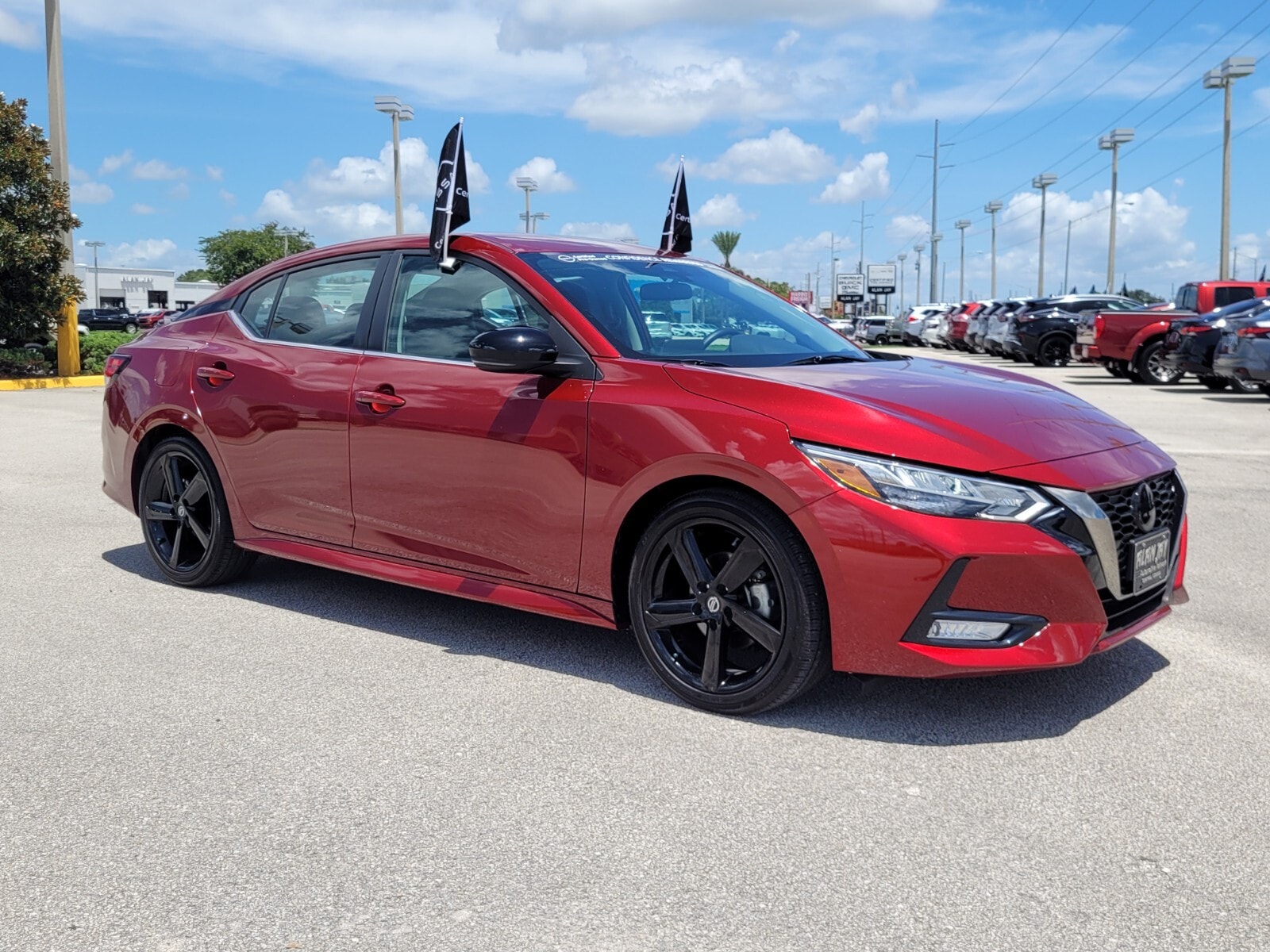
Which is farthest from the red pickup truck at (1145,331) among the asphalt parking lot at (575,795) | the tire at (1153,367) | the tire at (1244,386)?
the asphalt parking lot at (575,795)

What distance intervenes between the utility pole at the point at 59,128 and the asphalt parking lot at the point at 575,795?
16907mm

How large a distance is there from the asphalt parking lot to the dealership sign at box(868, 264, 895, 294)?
283ft

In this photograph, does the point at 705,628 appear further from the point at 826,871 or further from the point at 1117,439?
the point at 1117,439

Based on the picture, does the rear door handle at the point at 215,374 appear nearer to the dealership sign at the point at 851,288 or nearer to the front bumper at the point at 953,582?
the front bumper at the point at 953,582

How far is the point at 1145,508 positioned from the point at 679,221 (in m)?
3.38

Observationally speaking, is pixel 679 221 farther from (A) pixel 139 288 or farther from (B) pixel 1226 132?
(A) pixel 139 288

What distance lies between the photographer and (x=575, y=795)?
347cm

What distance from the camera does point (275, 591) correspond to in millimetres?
5898

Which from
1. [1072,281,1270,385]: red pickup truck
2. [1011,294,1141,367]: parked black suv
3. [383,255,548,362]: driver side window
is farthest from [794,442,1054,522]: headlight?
[1011,294,1141,367]: parked black suv

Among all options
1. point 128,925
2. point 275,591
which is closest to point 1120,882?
point 128,925

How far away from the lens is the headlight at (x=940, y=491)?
366 cm

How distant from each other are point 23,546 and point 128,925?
15.6 feet

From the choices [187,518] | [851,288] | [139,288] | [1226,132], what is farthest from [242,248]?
[187,518]

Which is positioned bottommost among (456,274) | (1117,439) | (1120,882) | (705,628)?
(1120,882)
